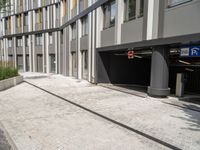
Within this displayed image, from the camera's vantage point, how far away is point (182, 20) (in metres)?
6.98

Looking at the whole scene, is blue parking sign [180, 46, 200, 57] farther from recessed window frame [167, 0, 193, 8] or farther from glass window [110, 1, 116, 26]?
glass window [110, 1, 116, 26]

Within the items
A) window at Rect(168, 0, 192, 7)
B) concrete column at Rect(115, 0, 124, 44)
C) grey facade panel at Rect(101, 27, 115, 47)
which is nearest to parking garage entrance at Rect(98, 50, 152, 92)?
grey facade panel at Rect(101, 27, 115, 47)

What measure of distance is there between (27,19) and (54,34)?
6.82m

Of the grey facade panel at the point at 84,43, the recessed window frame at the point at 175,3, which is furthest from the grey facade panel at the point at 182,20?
the grey facade panel at the point at 84,43

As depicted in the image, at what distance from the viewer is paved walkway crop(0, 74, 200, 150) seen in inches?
159

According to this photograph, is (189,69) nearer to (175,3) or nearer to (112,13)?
(175,3)

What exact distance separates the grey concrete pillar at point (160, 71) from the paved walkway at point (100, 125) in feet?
2.72

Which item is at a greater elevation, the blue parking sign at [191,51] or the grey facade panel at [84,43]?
the grey facade panel at [84,43]

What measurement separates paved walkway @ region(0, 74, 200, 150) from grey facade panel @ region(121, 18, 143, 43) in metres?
3.66

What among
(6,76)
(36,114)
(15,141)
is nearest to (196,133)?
(15,141)

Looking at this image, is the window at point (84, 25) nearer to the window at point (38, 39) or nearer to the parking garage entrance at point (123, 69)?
the parking garage entrance at point (123, 69)

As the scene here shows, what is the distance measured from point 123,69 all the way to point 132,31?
4.78 metres

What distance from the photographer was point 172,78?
1355cm

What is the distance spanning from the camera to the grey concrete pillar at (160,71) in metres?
8.18
